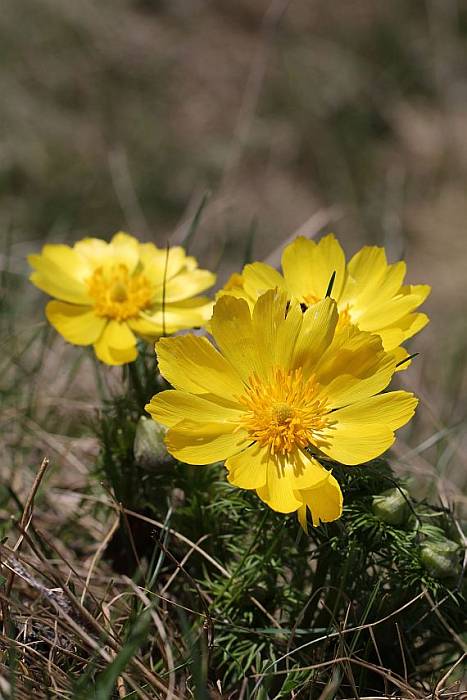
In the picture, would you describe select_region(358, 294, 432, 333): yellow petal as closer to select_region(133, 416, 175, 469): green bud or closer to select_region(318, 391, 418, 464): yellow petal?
select_region(318, 391, 418, 464): yellow petal

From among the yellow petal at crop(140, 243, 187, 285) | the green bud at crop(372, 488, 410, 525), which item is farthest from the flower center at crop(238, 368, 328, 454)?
the yellow petal at crop(140, 243, 187, 285)

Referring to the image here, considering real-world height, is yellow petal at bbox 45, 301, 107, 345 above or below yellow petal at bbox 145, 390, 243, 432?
above

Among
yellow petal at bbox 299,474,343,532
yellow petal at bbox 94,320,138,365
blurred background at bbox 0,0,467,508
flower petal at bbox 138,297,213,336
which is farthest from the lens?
blurred background at bbox 0,0,467,508

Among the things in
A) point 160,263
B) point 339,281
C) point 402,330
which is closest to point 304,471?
point 402,330

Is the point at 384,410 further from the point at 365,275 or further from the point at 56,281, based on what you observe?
the point at 56,281

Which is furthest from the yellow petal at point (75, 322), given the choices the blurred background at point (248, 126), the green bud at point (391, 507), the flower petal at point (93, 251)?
the blurred background at point (248, 126)

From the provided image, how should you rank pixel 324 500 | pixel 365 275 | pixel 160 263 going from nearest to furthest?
1. pixel 324 500
2. pixel 365 275
3. pixel 160 263

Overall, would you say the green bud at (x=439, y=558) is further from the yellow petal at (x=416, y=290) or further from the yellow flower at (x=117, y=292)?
the yellow flower at (x=117, y=292)

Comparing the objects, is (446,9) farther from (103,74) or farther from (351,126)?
(103,74)
